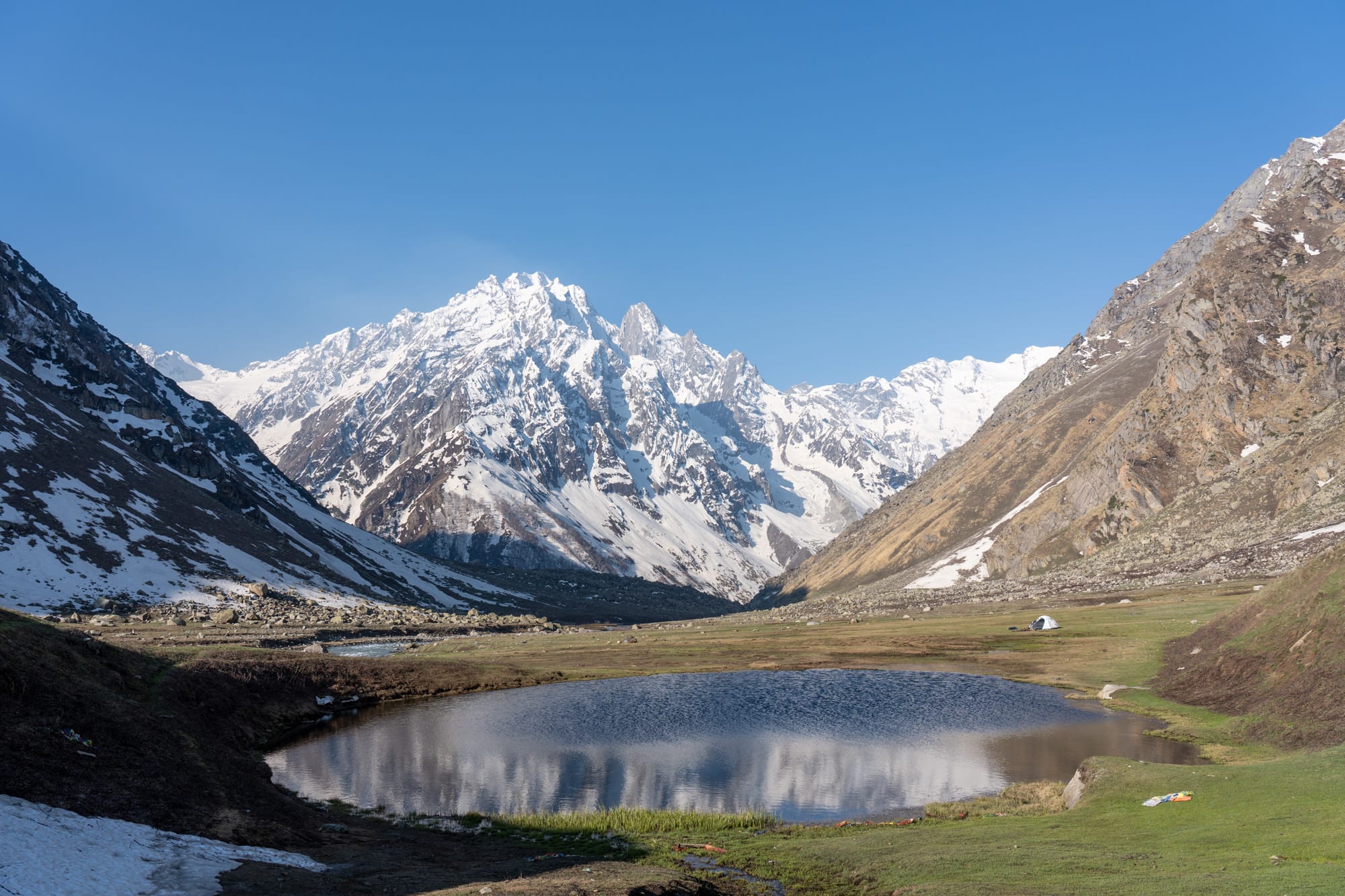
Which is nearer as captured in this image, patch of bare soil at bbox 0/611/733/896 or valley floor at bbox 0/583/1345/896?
valley floor at bbox 0/583/1345/896

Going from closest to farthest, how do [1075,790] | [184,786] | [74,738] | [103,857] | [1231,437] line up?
[103,857], [74,738], [184,786], [1075,790], [1231,437]

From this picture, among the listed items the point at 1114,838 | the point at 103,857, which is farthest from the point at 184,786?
the point at 1114,838

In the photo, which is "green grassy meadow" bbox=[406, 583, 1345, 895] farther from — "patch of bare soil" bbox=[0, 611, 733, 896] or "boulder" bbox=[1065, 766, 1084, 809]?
"patch of bare soil" bbox=[0, 611, 733, 896]

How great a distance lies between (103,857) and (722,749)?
145ft

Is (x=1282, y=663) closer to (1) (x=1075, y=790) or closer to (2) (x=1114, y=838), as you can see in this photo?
(1) (x=1075, y=790)

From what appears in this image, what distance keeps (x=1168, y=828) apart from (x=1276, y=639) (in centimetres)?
3443

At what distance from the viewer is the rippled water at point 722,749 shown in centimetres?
4859

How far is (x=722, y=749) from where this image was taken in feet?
202

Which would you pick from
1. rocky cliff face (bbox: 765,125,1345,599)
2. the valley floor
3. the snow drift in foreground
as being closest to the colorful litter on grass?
the valley floor

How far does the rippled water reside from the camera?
48594 millimetres

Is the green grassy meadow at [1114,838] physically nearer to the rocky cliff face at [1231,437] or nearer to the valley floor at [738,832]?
the valley floor at [738,832]

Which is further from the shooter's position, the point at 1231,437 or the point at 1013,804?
the point at 1231,437

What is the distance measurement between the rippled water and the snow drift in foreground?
19.7 m

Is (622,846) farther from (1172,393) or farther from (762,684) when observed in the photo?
(1172,393)
